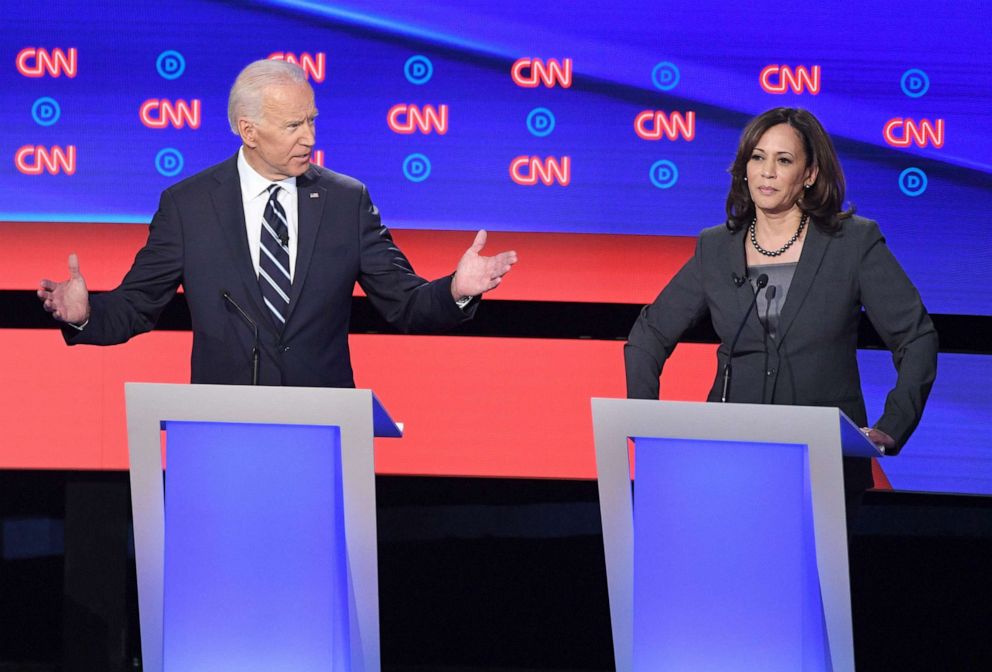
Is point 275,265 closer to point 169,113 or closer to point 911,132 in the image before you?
point 169,113

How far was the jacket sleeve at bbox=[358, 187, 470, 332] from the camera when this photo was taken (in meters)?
3.00

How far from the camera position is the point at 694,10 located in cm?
391

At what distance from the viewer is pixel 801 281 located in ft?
9.23

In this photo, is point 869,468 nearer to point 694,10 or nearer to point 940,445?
point 940,445

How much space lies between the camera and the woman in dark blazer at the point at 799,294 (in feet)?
9.11

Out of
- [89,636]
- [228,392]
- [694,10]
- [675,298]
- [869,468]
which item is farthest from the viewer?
[694,10]

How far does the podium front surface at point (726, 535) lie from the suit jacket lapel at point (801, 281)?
22.5 inches

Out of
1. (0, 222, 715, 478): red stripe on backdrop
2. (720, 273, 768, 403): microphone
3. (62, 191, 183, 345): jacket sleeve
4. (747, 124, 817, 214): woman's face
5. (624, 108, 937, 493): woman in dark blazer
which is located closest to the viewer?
(720, 273, 768, 403): microphone

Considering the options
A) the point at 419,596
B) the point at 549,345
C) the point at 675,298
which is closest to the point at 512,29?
the point at 549,345

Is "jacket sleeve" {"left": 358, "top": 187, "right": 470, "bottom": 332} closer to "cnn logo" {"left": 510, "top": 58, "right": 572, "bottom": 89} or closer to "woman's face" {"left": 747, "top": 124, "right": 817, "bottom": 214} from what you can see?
"woman's face" {"left": 747, "top": 124, "right": 817, "bottom": 214}

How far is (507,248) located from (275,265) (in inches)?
44.7

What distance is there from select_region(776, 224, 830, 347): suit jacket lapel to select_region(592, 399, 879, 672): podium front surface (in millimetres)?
572

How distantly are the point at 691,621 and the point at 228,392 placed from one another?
0.87 meters

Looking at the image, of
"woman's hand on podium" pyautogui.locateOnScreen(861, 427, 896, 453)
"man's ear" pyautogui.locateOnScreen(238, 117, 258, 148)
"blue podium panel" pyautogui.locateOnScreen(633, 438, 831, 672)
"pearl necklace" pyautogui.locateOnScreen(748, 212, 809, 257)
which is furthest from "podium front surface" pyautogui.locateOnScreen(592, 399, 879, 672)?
"man's ear" pyautogui.locateOnScreen(238, 117, 258, 148)
